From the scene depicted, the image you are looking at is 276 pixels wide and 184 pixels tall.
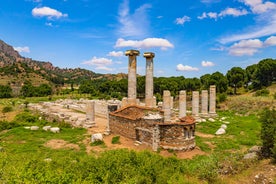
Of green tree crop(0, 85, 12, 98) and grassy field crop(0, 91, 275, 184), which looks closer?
grassy field crop(0, 91, 275, 184)

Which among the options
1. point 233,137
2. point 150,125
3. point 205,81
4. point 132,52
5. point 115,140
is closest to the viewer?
point 150,125

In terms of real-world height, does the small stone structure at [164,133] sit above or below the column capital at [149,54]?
below

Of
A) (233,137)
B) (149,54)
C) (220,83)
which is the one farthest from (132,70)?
(220,83)

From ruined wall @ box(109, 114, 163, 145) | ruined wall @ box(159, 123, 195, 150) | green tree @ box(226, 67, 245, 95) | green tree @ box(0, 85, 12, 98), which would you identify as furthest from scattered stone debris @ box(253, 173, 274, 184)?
green tree @ box(0, 85, 12, 98)

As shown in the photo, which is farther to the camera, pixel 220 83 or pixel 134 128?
pixel 220 83

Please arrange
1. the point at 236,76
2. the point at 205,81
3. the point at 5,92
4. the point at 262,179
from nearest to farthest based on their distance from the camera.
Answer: the point at 262,179 → the point at 236,76 → the point at 205,81 → the point at 5,92

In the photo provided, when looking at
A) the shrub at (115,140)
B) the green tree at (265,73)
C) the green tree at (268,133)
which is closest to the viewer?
the green tree at (268,133)

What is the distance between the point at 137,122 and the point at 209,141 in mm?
5518

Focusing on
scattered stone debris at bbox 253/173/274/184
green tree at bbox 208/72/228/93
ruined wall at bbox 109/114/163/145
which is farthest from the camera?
green tree at bbox 208/72/228/93

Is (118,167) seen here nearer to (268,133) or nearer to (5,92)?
(268,133)

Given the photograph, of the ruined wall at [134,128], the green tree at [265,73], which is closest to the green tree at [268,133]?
the ruined wall at [134,128]

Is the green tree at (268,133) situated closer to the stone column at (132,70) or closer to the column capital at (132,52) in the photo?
the stone column at (132,70)

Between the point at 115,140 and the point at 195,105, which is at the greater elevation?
the point at 195,105

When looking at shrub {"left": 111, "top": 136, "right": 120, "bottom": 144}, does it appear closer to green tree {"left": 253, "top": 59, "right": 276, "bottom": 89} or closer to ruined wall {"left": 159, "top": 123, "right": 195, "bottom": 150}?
ruined wall {"left": 159, "top": 123, "right": 195, "bottom": 150}
